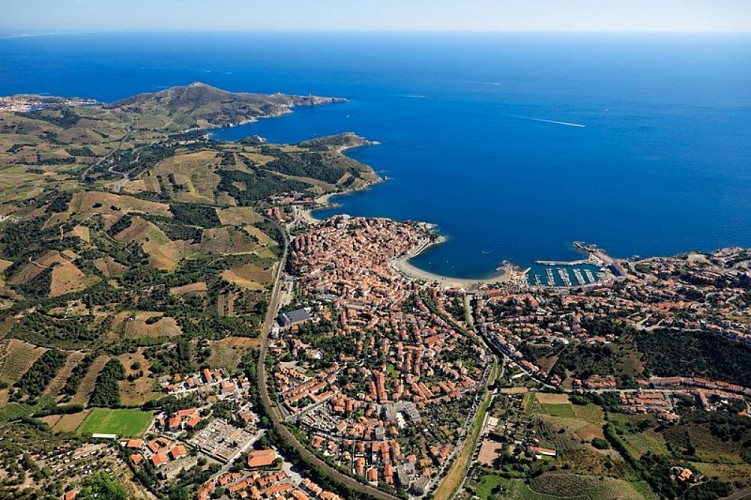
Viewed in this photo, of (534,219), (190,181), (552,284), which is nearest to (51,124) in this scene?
(190,181)

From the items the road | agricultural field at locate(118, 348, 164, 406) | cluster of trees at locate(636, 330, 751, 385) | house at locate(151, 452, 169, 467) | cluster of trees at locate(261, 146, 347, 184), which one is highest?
cluster of trees at locate(261, 146, 347, 184)

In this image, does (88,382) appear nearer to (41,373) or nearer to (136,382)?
(136,382)

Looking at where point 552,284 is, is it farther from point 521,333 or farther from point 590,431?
point 590,431

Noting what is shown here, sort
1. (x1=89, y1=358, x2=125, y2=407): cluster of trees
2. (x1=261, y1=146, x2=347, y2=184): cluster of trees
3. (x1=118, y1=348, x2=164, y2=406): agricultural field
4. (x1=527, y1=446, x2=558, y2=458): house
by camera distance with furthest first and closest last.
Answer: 1. (x1=261, y1=146, x2=347, y2=184): cluster of trees
2. (x1=118, y1=348, x2=164, y2=406): agricultural field
3. (x1=89, y1=358, x2=125, y2=407): cluster of trees
4. (x1=527, y1=446, x2=558, y2=458): house

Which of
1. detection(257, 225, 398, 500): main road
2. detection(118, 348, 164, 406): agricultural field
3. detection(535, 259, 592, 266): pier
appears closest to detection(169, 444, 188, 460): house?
detection(257, 225, 398, 500): main road

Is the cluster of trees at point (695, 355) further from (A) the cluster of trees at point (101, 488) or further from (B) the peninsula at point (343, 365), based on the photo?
(A) the cluster of trees at point (101, 488)

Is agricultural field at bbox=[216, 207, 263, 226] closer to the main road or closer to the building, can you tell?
the main road

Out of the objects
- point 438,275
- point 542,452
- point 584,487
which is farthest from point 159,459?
point 438,275
